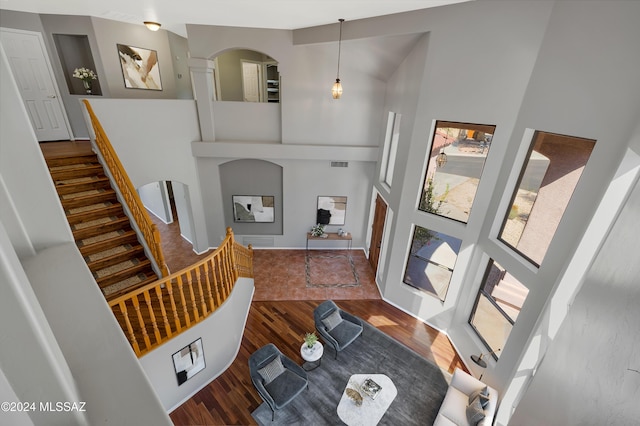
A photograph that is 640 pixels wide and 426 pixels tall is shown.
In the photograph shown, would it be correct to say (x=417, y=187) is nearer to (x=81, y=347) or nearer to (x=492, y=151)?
(x=492, y=151)

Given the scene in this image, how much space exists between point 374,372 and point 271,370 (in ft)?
6.39

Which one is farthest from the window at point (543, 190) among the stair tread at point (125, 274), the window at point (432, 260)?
the stair tread at point (125, 274)

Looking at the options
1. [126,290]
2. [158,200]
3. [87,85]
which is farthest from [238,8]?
[158,200]

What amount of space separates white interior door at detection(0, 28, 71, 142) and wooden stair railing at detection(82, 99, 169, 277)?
238cm

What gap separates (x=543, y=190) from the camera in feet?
13.1

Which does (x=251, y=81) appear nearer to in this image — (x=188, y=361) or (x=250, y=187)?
(x=250, y=187)

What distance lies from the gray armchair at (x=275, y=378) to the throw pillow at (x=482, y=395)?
2.60 metres

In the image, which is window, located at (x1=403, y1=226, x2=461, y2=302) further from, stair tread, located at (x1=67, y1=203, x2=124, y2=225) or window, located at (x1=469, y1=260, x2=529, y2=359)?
stair tread, located at (x1=67, y1=203, x2=124, y2=225)

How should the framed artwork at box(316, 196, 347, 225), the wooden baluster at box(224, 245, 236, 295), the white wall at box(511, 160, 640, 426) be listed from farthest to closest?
the framed artwork at box(316, 196, 347, 225), the wooden baluster at box(224, 245, 236, 295), the white wall at box(511, 160, 640, 426)

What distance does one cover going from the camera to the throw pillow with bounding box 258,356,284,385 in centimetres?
436

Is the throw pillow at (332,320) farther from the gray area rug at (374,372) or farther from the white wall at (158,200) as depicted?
the white wall at (158,200)

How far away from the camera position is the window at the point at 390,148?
6832 millimetres

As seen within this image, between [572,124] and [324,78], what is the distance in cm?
518

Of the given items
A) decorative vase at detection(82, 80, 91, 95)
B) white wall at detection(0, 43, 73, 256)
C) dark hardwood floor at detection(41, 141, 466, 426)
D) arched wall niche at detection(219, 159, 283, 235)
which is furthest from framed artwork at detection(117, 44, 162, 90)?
white wall at detection(0, 43, 73, 256)
